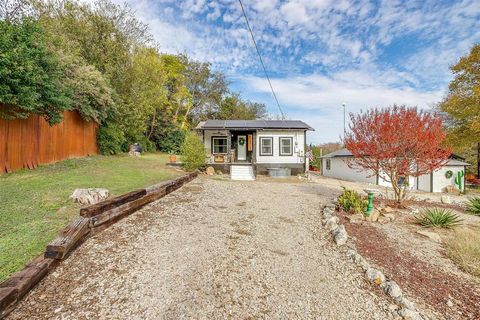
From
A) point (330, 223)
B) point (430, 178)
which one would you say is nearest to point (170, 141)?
point (330, 223)

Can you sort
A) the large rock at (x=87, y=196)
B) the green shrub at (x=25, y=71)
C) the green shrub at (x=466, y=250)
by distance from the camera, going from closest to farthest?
the green shrub at (x=466, y=250), the large rock at (x=87, y=196), the green shrub at (x=25, y=71)

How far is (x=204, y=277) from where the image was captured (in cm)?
301

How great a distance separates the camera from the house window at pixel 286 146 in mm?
16400

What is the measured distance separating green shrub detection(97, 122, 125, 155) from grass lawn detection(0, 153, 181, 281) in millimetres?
5777

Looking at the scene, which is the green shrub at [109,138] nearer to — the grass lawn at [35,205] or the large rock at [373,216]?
the grass lawn at [35,205]

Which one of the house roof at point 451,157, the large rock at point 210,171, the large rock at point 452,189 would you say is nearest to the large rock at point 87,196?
the large rock at point 210,171

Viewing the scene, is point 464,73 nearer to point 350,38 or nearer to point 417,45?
point 417,45

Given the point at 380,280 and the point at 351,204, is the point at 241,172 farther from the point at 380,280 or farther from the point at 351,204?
the point at 380,280

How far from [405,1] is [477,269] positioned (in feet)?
33.8

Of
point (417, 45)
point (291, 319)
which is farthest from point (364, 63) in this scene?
point (291, 319)

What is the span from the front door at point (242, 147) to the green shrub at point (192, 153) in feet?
19.4

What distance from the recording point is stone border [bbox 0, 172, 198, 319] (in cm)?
232

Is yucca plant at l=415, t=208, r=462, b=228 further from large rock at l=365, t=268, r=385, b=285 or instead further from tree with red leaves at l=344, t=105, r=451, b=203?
large rock at l=365, t=268, r=385, b=285

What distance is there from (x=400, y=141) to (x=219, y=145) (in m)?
12.4
